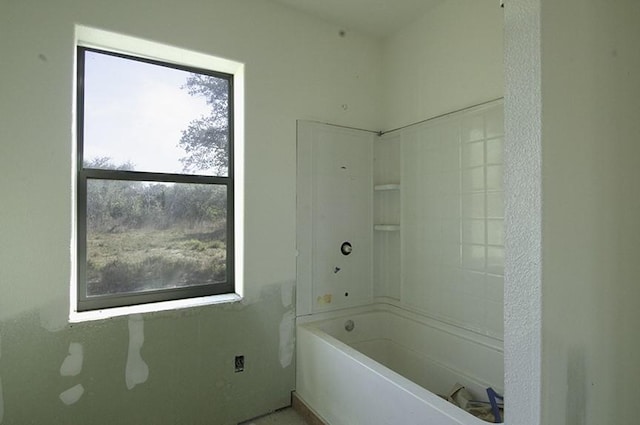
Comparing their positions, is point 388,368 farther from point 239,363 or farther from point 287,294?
point 239,363

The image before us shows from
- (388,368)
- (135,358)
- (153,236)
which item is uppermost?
(153,236)

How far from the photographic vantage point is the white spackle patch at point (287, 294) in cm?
228

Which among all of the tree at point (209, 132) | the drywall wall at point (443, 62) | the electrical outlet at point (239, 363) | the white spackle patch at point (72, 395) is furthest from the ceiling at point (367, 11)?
the white spackle patch at point (72, 395)

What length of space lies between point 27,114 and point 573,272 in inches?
94.2

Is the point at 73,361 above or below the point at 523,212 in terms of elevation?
below

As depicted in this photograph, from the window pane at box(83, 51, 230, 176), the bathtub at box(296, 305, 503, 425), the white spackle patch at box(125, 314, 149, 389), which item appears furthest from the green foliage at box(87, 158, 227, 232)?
the bathtub at box(296, 305, 503, 425)

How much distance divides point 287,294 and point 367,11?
83.3 inches

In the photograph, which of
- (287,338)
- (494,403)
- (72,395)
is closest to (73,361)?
(72,395)

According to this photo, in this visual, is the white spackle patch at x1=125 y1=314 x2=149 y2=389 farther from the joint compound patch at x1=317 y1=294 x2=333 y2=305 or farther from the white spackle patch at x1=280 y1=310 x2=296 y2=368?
the joint compound patch at x1=317 y1=294 x2=333 y2=305

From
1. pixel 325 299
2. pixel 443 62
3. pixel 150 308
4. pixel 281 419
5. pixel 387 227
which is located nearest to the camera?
pixel 150 308

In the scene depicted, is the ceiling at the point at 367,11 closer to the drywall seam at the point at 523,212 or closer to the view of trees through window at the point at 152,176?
the view of trees through window at the point at 152,176

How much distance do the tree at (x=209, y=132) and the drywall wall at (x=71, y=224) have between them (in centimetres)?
23

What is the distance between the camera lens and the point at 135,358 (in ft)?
6.04

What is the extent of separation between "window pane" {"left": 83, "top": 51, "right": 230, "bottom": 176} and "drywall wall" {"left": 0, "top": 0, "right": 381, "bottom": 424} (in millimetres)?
211
